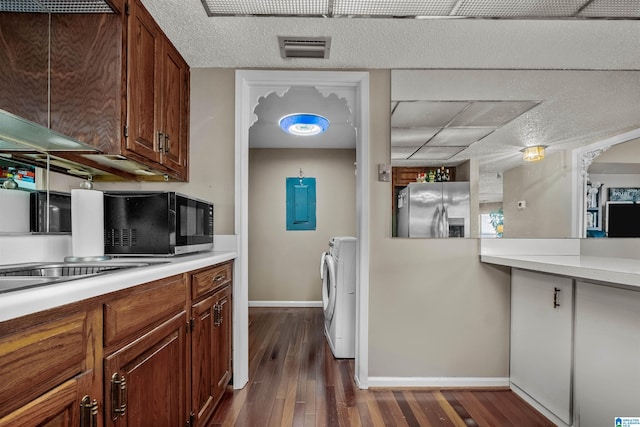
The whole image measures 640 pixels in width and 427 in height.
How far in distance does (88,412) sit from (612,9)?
267 centimetres

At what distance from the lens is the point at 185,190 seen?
2293mm

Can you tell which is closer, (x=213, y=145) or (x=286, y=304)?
(x=213, y=145)

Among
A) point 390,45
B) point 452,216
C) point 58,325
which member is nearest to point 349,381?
point 452,216

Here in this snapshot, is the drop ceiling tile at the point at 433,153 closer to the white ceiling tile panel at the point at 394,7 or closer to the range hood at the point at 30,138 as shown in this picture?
the white ceiling tile panel at the point at 394,7

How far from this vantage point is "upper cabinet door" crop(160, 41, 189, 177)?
1.94 meters

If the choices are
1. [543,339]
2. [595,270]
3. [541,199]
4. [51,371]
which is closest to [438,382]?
[543,339]

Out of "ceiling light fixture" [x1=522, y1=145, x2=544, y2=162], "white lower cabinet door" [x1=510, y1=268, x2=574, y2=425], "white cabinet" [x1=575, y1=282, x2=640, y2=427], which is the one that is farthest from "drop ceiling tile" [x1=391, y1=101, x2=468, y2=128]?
"white cabinet" [x1=575, y1=282, x2=640, y2=427]

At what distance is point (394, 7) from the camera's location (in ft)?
5.41

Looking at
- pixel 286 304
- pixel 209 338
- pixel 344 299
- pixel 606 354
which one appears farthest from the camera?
pixel 286 304

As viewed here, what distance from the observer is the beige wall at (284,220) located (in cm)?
452

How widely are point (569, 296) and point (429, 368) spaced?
1007mm

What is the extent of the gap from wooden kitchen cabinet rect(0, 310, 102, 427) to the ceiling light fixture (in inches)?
101

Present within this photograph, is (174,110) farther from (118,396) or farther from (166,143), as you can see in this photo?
(118,396)

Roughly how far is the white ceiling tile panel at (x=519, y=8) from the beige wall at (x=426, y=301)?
70 centimetres
